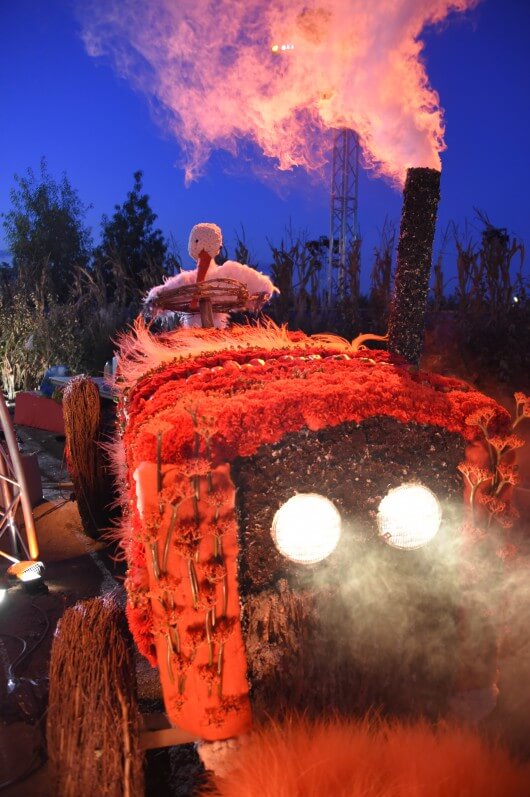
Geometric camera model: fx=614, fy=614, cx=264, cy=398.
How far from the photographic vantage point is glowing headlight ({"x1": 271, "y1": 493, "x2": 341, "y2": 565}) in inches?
68.6

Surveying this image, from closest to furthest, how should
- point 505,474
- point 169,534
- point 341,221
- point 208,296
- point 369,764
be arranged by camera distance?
1. point 369,764
2. point 169,534
3. point 505,474
4. point 208,296
5. point 341,221

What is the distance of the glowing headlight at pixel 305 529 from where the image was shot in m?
1.74

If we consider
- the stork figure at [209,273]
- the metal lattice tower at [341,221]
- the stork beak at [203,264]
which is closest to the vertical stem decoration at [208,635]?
the stork figure at [209,273]

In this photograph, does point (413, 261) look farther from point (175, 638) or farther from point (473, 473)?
point (175, 638)

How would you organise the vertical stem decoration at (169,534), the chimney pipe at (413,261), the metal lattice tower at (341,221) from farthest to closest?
the metal lattice tower at (341,221)
the chimney pipe at (413,261)
the vertical stem decoration at (169,534)

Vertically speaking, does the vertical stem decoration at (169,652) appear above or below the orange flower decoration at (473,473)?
below

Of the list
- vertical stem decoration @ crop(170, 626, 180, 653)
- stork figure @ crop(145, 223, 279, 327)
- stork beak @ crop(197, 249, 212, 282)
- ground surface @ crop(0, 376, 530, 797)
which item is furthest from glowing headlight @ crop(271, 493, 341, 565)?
stork beak @ crop(197, 249, 212, 282)

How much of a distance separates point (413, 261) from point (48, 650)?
2.56 m

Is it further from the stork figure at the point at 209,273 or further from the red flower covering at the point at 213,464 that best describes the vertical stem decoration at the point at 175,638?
the stork figure at the point at 209,273

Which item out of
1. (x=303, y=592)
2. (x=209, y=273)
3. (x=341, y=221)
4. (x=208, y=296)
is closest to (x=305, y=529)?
(x=303, y=592)

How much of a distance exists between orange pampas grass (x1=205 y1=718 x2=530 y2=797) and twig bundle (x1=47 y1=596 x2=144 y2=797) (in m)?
0.27

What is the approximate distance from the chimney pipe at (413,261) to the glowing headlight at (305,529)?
1.08m

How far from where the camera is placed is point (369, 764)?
156 centimetres

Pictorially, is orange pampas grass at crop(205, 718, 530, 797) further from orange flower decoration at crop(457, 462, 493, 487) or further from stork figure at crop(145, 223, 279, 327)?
stork figure at crop(145, 223, 279, 327)
